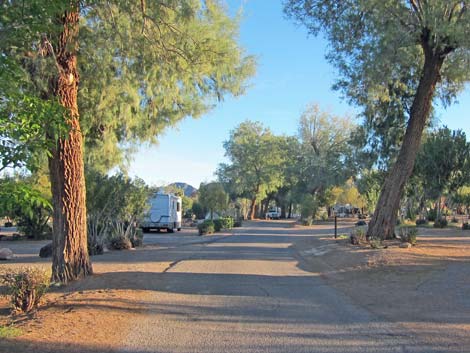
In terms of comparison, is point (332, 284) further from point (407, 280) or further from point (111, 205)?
point (111, 205)

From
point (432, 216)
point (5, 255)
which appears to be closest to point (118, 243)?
point (5, 255)

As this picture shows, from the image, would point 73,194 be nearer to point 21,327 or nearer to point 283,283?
point 21,327

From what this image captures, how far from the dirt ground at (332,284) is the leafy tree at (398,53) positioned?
3.67 metres

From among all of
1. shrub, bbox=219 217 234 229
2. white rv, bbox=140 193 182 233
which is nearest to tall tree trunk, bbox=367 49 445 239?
white rv, bbox=140 193 182 233

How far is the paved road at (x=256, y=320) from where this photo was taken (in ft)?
20.0

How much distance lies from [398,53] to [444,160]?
20392 millimetres

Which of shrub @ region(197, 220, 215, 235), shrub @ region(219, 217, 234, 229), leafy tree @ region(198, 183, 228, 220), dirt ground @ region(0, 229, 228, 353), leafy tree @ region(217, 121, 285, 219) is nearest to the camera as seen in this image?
dirt ground @ region(0, 229, 228, 353)

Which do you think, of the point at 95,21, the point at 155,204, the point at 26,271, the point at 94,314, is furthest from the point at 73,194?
the point at 155,204

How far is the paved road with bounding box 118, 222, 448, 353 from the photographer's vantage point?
6.10 m

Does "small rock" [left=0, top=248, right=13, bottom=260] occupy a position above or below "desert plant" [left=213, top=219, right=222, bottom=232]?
below

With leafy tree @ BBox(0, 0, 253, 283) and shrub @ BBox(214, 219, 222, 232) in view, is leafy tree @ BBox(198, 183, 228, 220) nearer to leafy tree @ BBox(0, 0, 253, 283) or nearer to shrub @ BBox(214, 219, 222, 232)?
shrub @ BBox(214, 219, 222, 232)

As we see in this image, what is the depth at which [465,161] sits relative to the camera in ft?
109

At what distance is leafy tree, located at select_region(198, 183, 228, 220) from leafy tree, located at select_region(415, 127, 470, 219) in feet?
53.6

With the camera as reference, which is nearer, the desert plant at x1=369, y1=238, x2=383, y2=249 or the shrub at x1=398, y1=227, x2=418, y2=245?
the desert plant at x1=369, y1=238, x2=383, y2=249
